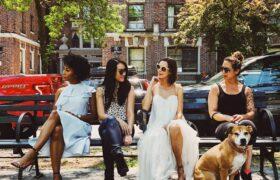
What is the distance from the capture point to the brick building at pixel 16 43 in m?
33.2

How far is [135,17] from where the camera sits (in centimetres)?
3653

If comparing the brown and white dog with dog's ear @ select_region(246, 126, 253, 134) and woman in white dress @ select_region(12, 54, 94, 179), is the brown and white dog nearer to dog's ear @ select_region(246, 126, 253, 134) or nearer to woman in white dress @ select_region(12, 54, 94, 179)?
dog's ear @ select_region(246, 126, 253, 134)

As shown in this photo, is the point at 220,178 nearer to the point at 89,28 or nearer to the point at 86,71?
the point at 86,71

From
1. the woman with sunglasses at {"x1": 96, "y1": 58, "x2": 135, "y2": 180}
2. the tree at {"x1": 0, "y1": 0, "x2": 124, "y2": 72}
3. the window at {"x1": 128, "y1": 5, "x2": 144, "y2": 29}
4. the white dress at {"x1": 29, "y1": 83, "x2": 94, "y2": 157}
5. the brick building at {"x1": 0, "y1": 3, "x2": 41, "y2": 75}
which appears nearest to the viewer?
the white dress at {"x1": 29, "y1": 83, "x2": 94, "y2": 157}

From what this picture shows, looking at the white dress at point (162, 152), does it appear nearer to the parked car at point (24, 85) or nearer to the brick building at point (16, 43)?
the parked car at point (24, 85)

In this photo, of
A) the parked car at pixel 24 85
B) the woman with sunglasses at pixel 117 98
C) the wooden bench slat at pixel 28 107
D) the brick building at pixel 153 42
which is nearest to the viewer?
the woman with sunglasses at pixel 117 98

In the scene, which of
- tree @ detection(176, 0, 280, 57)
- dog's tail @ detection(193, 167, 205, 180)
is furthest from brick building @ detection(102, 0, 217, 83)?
dog's tail @ detection(193, 167, 205, 180)

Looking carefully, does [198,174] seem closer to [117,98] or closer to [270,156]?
[117,98]

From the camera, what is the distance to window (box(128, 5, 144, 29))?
36.5 m

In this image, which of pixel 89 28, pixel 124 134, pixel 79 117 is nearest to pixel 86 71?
pixel 79 117

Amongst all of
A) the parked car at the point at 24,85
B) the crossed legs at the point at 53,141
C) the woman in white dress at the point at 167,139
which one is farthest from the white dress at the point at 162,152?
the parked car at the point at 24,85

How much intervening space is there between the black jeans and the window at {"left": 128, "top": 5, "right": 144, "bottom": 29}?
31.1 meters

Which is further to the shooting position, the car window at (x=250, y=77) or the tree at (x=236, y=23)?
the tree at (x=236, y=23)

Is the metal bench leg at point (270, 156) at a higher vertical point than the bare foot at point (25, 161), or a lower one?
lower
